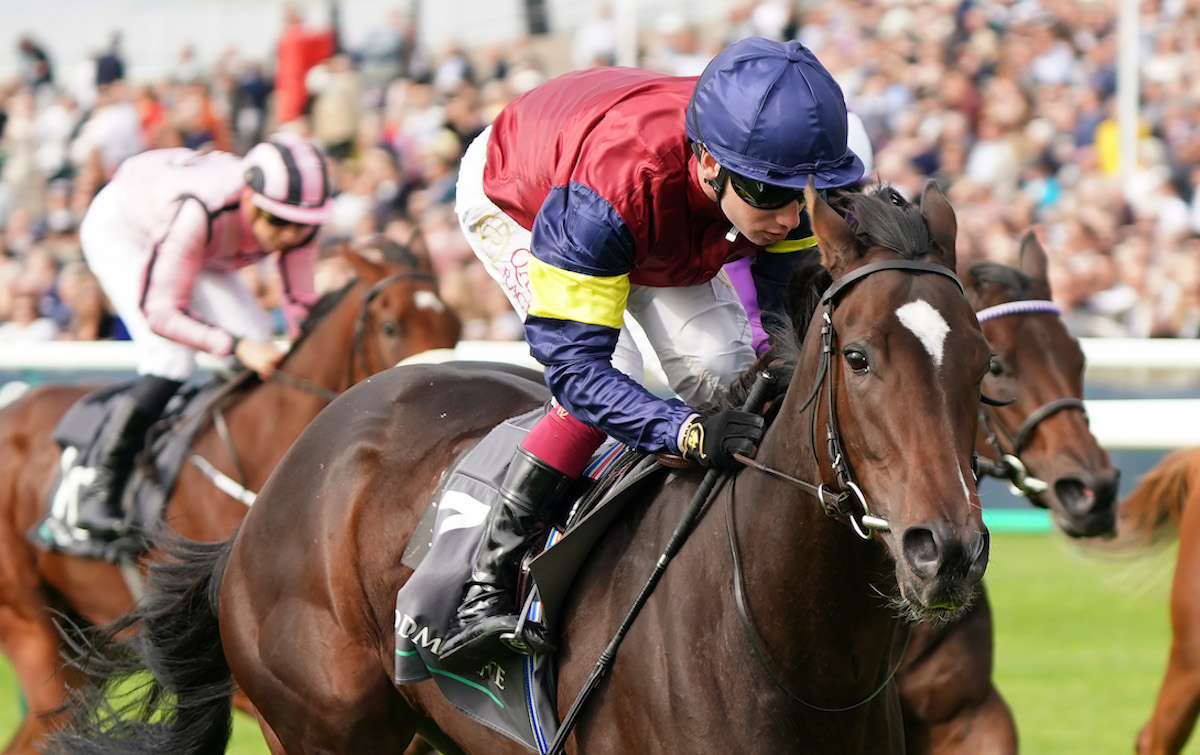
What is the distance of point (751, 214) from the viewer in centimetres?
285

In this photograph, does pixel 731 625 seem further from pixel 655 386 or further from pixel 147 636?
pixel 655 386

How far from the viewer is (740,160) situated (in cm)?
276

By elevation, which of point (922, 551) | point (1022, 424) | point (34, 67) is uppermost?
point (922, 551)

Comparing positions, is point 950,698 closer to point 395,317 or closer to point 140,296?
point 395,317

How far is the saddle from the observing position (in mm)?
5742

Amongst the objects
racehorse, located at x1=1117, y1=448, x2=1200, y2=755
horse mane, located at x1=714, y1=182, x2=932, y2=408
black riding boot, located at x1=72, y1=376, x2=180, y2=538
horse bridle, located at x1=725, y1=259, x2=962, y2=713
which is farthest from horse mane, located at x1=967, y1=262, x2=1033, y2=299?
black riding boot, located at x1=72, y1=376, x2=180, y2=538

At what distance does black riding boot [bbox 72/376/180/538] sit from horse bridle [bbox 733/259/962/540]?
12.1ft

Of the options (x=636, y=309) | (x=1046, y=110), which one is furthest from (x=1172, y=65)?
(x=636, y=309)

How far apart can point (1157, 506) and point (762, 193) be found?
119 inches

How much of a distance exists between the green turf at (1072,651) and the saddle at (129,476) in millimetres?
841

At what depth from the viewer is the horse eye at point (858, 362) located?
250cm

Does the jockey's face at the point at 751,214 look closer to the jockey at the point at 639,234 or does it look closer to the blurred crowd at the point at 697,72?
the jockey at the point at 639,234

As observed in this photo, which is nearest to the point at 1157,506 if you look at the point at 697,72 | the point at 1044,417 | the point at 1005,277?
the point at 1044,417

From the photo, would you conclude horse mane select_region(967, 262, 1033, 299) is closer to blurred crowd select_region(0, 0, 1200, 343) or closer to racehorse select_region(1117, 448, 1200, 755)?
racehorse select_region(1117, 448, 1200, 755)
